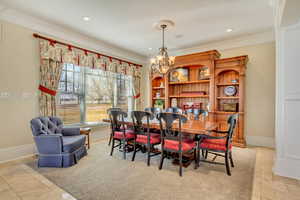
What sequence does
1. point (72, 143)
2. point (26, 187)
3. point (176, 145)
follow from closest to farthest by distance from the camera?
point (26, 187) < point (176, 145) < point (72, 143)

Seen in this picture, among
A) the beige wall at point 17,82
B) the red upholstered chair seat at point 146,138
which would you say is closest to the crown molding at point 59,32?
the beige wall at point 17,82

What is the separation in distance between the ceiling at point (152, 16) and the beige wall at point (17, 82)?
57 centimetres

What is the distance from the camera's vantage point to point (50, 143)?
8.87 ft

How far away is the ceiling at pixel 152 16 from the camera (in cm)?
272

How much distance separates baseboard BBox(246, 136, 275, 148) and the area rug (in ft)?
4.00

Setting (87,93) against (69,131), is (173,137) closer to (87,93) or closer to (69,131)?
(69,131)

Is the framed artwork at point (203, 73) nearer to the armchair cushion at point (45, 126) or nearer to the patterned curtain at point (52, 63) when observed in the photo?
the patterned curtain at point (52, 63)

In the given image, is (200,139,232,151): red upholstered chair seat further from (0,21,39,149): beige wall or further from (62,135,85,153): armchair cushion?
(0,21,39,149): beige wall

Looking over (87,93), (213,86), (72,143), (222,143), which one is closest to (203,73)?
(213,86)

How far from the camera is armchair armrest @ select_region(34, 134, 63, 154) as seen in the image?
2695 millimetres

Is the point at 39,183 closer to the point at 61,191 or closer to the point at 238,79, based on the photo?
the point at 61,191

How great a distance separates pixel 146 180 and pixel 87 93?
3031mm

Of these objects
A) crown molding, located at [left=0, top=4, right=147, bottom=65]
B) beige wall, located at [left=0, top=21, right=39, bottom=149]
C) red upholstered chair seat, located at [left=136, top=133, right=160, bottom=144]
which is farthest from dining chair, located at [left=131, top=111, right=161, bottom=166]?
crown molding, located at [left=0, top=4, right=147, bottom=65]

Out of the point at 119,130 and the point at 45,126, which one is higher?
the point at 45,126
